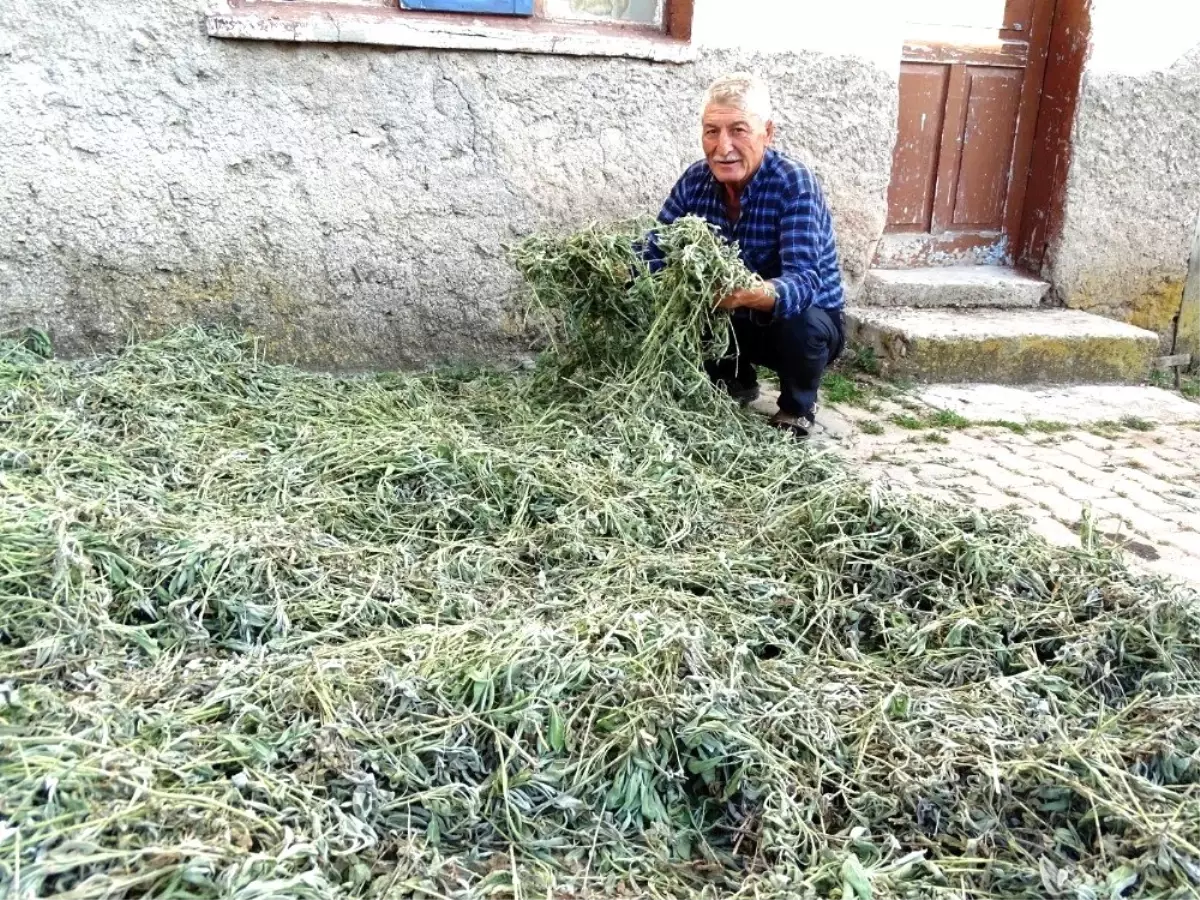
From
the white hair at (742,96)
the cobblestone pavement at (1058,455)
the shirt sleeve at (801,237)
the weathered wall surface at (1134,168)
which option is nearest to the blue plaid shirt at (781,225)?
the shirt sleeve at (801,237)

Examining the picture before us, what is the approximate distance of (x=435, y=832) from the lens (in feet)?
5.71

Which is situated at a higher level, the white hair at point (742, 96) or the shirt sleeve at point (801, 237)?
the white hair at point (742, 96)

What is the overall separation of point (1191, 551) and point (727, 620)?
165cm

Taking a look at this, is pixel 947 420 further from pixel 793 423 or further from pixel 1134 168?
pixel 1134 168

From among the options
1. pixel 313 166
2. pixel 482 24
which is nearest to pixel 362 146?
pixel 313 166

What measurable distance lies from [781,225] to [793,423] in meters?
0.76

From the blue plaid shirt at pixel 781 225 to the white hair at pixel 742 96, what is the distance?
0.18m

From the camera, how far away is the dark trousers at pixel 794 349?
12.7ft

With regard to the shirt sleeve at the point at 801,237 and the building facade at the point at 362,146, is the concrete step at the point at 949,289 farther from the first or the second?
the shirt sleeve at the point at 801,237

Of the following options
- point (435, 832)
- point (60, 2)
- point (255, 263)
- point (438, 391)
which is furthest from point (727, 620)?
point (60, 2)

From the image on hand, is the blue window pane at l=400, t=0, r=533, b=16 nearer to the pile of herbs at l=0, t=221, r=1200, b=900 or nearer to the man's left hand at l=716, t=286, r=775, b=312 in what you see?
the pile of herbs at l=0, t=221, r=1200, b=900

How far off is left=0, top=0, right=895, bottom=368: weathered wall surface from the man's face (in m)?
0.91

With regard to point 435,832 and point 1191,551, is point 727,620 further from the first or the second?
point 1191,551

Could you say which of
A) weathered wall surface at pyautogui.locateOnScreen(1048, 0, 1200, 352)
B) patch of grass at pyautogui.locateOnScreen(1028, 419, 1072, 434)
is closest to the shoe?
patch of grass at pyautogui.locateOnScreen(1028, 419, 1072, 434)
